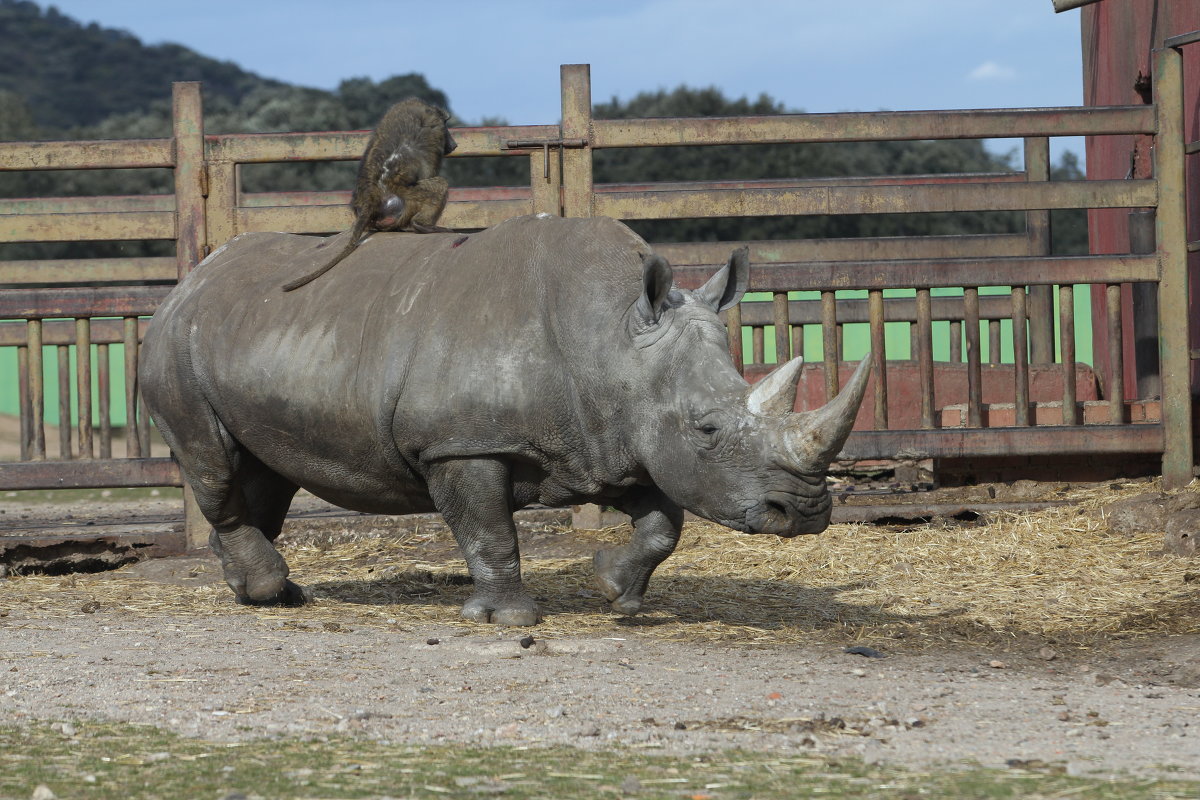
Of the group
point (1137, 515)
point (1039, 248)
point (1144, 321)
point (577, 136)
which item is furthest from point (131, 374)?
Answer: point (1039, 248)

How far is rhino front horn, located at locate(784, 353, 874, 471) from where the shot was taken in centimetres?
512

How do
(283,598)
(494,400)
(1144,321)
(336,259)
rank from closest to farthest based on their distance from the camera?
1. (494,400)
2. (336,259)
3. (283,598)
4. (1144,321)

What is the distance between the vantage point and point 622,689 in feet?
15.4

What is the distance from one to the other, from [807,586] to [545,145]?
2916 mm

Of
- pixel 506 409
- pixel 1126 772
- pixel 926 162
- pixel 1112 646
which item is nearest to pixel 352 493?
pixel 506 409

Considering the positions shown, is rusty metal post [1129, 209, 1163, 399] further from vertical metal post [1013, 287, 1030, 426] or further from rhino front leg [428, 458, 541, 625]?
rhino front leg [428, 458, 541, 625]

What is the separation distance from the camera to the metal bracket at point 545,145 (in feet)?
27.8

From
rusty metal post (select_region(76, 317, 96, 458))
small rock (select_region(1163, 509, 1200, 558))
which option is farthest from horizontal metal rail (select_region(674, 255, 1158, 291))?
rusty metal post (select_region(76, 317, 96, 458))

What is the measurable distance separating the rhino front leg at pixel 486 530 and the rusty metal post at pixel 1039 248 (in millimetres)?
6059

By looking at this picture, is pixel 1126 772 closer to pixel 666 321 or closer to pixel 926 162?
pixel 666 321

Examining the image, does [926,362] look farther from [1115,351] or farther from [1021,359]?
[1115,351]

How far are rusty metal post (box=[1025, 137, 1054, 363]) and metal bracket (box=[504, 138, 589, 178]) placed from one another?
3.97 metres

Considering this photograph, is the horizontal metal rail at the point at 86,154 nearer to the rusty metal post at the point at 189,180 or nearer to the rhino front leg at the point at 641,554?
the rusty metal post at the point at 189,180

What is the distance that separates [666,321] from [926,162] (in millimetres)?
37122
